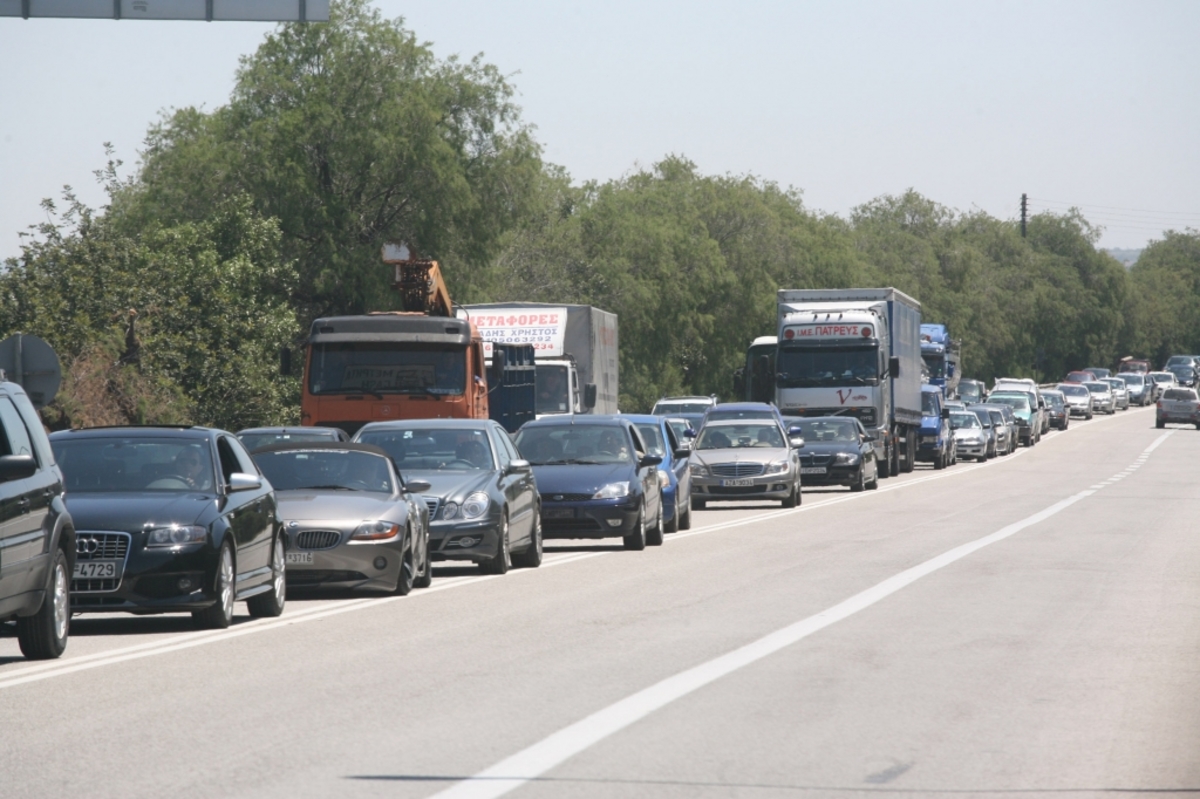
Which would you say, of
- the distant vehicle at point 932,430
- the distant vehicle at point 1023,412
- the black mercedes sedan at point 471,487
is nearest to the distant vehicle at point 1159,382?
the distant vehicle at point 1023,412

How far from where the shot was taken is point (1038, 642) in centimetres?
1291

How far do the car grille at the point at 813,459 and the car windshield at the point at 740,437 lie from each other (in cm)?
428

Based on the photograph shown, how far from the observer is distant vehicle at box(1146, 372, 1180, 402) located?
125 meters

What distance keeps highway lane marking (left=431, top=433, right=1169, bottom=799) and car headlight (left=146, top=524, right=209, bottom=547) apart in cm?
388

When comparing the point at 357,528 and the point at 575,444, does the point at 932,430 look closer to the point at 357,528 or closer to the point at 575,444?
the point at 575,444

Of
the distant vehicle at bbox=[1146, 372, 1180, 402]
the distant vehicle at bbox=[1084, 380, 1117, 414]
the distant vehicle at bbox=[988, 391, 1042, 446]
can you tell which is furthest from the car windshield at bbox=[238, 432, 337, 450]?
the distant vehicle at bbox=[1146, 372, 1180, 402]

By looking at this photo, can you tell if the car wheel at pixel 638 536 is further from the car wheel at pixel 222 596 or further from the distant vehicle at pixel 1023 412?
the distant vehicle at pixel 1023 412

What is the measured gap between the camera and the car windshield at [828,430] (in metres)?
38.9

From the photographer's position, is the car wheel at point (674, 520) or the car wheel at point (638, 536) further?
the car wheel at point (674, 520)

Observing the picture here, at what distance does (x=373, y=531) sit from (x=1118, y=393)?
98872mm

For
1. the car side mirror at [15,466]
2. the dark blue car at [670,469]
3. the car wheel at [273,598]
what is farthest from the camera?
the dark blue car at [670,469]

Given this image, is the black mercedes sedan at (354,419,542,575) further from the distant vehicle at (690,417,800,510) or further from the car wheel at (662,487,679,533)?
the distant vehicle at (690,417,800,510)

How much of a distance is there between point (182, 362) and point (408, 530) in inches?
1067

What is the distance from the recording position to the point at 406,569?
1667 cm
